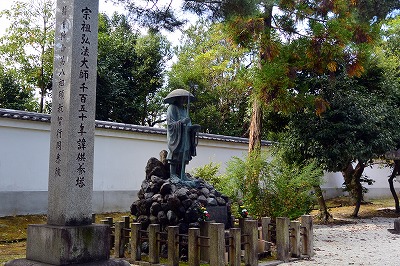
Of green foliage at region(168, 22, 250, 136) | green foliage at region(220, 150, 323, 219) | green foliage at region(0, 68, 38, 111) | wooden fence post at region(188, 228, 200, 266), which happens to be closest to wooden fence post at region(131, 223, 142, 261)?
wooden fence post at region(188, 228, 200, 266)

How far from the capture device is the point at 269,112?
1480cm

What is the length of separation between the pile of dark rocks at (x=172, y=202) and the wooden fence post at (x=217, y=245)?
1123 millimetres

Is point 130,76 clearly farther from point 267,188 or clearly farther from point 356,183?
point 267,188

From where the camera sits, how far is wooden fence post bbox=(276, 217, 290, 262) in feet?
26.1

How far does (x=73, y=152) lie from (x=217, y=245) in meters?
2.66

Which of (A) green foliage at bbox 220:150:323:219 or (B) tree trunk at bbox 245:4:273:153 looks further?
(B) tree trunk at bbox 245:4:273:153

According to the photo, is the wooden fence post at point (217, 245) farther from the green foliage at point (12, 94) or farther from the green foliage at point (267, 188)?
the green foliage at point (12, 94)

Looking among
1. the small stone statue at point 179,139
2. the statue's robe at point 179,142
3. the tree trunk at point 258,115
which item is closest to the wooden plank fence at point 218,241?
the small stone statue at point 179,139

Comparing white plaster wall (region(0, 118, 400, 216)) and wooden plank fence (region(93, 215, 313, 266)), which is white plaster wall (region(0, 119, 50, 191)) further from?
wooden plank fence (region(93, 215, 313, 266))

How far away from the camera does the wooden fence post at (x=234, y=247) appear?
680 cm

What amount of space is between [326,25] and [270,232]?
564cm

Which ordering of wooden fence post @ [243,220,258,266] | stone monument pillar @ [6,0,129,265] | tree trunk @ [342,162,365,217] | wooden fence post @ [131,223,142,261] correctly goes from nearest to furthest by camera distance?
stone monument pillar @ [6,0,129,265], wooden fence post @ [243,220,258,266], wooden fence post @ [131,223,142,261], tree trunk @ [342,162,365,217]

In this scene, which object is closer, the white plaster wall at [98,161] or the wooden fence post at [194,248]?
the wooden fence post at [194,248]

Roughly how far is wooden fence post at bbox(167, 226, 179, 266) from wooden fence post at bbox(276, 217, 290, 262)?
2.08 metres
